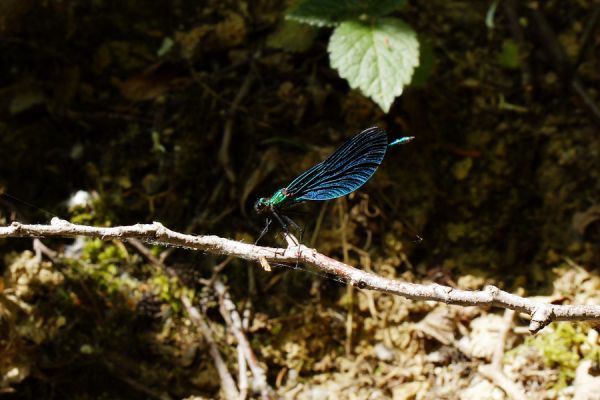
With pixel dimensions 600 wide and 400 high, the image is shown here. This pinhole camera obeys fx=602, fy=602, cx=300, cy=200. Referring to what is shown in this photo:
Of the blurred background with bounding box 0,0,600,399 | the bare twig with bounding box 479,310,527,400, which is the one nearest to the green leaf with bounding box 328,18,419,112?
the blurred background with bounding box 0,0,600,399

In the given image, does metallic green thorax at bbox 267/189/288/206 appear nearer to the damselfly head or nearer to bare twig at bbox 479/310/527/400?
the damselfly head

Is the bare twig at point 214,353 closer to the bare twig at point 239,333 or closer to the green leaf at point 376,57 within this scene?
the bare twig at point 239,333

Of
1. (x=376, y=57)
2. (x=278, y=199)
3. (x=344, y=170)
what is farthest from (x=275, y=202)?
(x=376, y=57)

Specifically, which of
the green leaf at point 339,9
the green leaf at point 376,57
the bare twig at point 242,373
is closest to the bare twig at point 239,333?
the bare twig at point 242,373

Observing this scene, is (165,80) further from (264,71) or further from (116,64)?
(264,71)

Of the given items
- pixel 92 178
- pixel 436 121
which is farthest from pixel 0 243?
pixel 436 121

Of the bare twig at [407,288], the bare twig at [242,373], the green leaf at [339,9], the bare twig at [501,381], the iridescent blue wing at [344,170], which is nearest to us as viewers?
the bare twig at [407,288]
